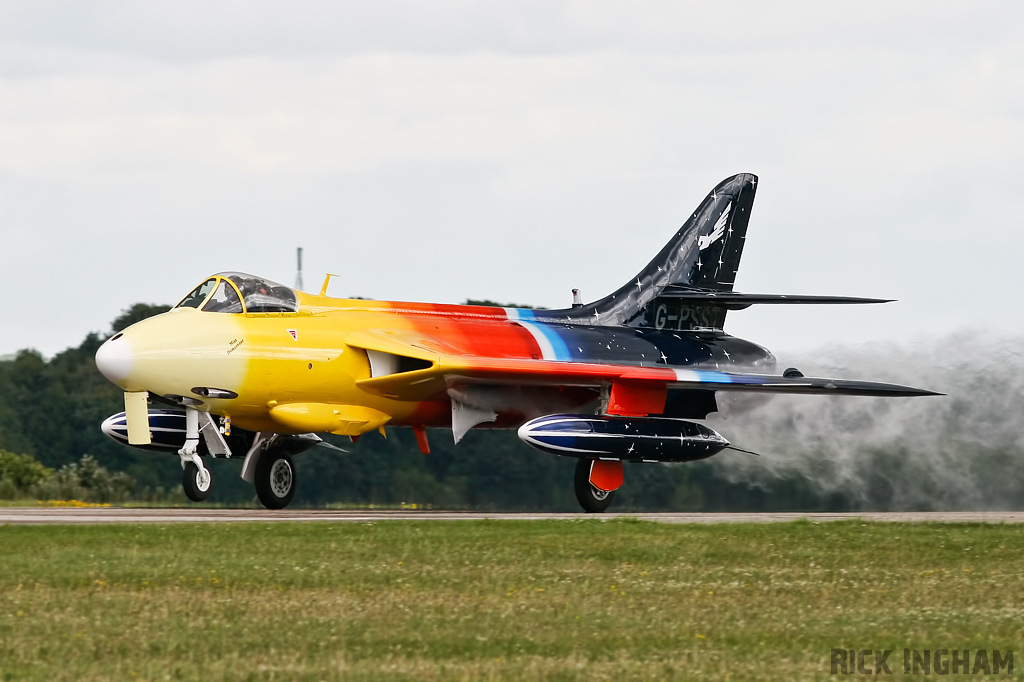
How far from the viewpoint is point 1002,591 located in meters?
11.5

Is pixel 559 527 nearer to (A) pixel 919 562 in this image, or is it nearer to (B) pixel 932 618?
(A) pixel 919 562

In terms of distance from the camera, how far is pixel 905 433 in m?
24.5

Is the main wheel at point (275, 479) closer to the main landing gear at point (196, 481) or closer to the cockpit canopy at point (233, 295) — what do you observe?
the main landing gear at point (196, 481)

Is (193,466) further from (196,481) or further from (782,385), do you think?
(782,385)

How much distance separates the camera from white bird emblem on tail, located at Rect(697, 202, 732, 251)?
2602 cm

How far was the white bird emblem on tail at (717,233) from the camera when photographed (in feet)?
85.4

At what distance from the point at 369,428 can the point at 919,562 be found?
372 inches

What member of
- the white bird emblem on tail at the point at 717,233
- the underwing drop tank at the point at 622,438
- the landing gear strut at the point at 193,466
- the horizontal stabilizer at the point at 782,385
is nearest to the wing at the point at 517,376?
the horizontal stabilizer at the point at 782,385

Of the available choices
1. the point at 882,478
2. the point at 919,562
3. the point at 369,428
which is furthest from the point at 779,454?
the point at 919,562

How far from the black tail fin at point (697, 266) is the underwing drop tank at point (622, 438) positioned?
14.1 feet

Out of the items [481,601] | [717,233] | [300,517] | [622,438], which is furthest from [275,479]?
[481,601]

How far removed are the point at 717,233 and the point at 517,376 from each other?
7.41 m

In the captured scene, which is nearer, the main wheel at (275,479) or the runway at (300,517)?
the runway at (300,517)

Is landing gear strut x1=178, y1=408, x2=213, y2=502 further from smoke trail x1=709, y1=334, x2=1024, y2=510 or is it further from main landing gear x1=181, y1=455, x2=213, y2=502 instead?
smoke trail x1=709, y1=334, x2=1024, y2=510
